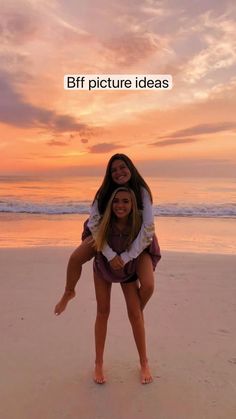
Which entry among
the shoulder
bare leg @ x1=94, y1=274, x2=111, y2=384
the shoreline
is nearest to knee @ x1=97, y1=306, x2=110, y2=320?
bare leg @ x1=94, y1=274, x2=111, y2=384

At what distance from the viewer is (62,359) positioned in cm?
363

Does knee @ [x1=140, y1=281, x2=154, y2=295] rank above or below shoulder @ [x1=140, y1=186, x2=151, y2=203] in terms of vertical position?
below

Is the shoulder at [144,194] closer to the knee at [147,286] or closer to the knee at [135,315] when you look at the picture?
the knee at [147,286]

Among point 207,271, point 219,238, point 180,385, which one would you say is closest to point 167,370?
point 180,385

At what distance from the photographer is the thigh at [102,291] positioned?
10.9ft

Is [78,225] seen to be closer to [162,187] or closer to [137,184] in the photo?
[137,184]

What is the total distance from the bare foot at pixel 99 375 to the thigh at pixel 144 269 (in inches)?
28.6

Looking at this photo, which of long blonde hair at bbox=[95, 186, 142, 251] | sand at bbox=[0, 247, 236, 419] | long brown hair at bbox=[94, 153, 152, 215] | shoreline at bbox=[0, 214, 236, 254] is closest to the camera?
sand at bbox=[0, 247, 236, 419]

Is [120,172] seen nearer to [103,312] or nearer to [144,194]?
[144,194]

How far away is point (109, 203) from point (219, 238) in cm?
788

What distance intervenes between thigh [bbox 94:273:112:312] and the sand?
517 mm

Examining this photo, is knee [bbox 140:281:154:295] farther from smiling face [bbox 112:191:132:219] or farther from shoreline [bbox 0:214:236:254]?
shoreline [bbox 0:214:236:254]

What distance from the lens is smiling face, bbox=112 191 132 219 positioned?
315 cm

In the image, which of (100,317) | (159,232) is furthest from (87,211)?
(100,317)
